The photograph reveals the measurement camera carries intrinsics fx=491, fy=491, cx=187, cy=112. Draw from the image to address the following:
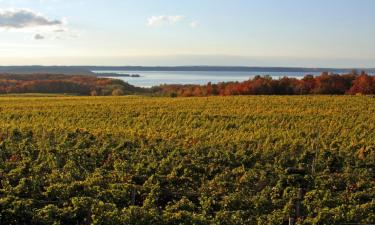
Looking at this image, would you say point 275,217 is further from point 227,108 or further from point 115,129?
point 227,108

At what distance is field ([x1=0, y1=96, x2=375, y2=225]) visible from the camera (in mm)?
13508

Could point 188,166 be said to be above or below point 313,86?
below

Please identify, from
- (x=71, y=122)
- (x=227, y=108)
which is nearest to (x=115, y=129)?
(x=71, y=122)

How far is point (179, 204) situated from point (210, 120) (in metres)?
19.9

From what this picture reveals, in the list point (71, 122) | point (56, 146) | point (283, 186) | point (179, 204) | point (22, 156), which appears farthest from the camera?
point (71, 122)

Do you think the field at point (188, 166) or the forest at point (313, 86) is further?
the forest at point (313, 86)

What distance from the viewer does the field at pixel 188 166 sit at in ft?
44.3

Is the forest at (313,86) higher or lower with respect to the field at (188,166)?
higher

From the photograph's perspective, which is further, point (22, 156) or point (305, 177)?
point (22, 156)

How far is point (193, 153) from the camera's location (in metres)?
22.7

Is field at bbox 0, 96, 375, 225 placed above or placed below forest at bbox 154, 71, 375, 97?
below

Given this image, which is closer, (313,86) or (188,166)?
(188,166)

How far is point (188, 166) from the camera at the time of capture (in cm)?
2000

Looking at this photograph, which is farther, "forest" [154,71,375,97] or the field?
"forest" [154,71,375,97]
